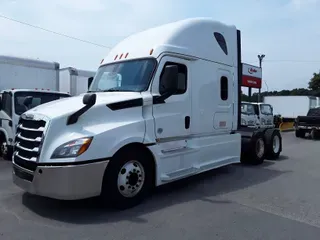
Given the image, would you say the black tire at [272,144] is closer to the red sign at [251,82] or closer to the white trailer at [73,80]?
the white trailer at [73,80]

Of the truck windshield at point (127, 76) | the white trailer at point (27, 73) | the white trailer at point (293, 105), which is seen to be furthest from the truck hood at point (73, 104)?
the white trailer at point (293, 105)

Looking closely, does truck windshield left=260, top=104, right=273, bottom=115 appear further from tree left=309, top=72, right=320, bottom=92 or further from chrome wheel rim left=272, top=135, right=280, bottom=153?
tree left=309, top=72, right=320, bottom=92

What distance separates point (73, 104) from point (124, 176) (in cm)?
143

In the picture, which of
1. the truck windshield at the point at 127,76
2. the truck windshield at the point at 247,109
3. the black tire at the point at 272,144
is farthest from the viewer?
the truck windshield at the point at 247,109

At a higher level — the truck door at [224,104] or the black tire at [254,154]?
the truck door at [224,104]

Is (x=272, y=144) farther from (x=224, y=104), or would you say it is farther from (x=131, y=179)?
(x=131, y=179)

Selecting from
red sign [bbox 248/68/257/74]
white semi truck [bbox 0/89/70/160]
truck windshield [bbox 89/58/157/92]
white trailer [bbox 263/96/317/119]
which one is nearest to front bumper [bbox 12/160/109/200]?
truck windshield [bbox 89/58/157/92]

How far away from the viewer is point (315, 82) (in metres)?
64.7

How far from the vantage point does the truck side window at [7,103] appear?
30.4 ft

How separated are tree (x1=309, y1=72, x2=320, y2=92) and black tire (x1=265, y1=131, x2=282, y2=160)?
60.8 metres

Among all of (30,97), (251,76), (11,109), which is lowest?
(11,109)

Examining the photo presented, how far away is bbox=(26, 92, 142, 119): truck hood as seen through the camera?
4.96m

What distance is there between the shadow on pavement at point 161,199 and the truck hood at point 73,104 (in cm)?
150

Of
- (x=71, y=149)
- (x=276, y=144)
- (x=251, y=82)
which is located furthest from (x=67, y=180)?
(x=251, y=82)
